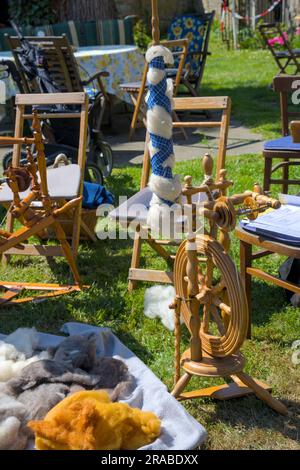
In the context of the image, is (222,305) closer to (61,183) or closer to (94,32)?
(61,183)

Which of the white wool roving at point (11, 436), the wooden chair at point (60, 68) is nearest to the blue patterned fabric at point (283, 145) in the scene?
the wooden chair at point (60, 68)

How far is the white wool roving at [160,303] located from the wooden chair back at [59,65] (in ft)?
9.21

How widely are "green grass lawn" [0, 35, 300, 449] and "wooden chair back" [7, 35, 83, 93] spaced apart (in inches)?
47.5

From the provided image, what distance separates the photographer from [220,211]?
2.20 meters

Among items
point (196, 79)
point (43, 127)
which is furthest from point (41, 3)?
point (43, 127)

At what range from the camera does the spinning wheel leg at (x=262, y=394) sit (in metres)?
2.44

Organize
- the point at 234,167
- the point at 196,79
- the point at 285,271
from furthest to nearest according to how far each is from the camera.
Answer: the point at 196,79
the point at 234,167
the point at 285,271

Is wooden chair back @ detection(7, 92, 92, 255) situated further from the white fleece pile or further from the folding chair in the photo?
the folding chair

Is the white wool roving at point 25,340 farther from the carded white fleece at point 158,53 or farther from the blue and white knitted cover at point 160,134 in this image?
the carded white fleece at point 158,53

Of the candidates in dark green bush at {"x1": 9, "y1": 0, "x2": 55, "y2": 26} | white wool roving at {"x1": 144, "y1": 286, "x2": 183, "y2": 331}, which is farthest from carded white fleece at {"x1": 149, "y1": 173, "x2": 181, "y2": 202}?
dark green bush at {"x1": 9, "y1": 0, "x2": 55, "y2": 26}

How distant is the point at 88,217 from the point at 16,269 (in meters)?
0.57

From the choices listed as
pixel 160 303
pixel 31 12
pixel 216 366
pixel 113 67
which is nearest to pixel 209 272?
pixel 216 366

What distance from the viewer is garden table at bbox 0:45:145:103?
21.9 feet

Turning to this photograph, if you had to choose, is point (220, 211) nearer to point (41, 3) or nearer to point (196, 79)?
point (196, 79)
